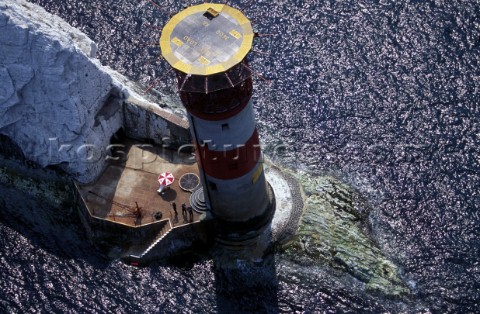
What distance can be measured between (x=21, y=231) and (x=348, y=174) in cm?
2886

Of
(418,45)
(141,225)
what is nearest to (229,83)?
(141,225)

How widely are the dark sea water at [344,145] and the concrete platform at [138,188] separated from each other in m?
3.80

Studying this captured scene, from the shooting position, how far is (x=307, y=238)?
60875mm

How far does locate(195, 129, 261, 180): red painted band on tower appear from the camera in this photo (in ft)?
170

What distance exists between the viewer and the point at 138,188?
62688 mm

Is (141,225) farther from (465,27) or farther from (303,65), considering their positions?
(465,27)

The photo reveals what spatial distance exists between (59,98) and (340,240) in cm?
2568

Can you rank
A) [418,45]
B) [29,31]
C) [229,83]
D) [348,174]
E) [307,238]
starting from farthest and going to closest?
[418,45] < [348,174] < [307,238] < [29,31] < [229,83]

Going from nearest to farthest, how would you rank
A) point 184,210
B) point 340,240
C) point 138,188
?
point 184,210, point 340,240, point 138,188

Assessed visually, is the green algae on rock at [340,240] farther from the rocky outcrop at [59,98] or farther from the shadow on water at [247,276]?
the rocky outcrop at [59,98]

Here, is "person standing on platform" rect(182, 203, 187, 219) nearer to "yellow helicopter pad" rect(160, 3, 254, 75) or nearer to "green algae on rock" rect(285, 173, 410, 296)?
"green algae on rock" rect(285, 173, 410, 296)

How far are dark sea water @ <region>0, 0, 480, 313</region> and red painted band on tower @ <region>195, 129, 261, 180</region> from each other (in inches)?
407

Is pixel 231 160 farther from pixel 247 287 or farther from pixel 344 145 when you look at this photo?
pixel 344 145

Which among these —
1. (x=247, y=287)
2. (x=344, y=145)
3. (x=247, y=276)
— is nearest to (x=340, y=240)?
(x=247, y=276)
